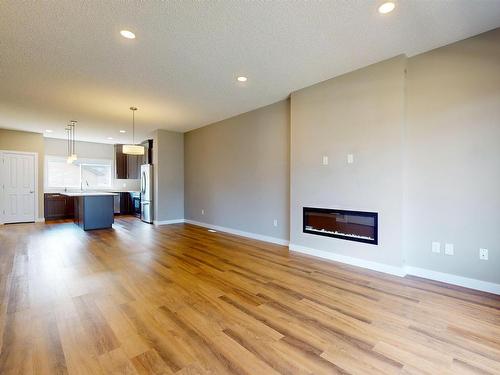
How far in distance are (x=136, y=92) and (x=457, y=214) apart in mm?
4930

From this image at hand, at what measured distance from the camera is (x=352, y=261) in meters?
3.57

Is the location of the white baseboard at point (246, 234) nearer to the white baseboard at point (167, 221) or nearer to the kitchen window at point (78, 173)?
the white baseboard at point (167, 221)

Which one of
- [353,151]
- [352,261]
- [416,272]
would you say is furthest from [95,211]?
[416,272]

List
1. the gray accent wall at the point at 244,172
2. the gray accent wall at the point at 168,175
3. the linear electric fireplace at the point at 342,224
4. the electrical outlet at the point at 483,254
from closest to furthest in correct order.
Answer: the electrical outlet at the point at 483,254 < the linear electric fireplace at the point at 342,224 < the gray accent wall at the point at 244,172 < the gray accent wall at the point at 168,175

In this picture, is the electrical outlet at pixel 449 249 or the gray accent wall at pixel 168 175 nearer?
the electrical outlet at pixel 449 249

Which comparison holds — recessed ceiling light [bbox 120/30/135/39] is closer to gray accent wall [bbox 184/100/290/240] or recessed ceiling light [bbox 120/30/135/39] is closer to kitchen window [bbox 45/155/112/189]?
gray accent wall [bbox 184/100/290/240]

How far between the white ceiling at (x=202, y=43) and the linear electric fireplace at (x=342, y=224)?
2.06 meters

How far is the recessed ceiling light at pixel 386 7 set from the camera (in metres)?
2.22

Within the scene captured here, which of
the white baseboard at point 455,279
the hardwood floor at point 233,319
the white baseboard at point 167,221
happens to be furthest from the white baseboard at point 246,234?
the white baseboard at point 455,279

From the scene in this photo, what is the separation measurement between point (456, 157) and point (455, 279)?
1.41 m

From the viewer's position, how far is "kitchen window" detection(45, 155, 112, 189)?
337 inches

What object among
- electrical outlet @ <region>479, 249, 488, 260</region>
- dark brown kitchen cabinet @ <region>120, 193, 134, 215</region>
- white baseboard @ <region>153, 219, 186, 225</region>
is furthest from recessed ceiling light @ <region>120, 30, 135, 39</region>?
dark brown kitchen cabinet @ <region>120, 193, 134, 215</region>

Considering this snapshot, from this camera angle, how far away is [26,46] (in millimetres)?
2814

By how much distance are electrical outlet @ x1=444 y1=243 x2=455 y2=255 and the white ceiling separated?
2363mm
